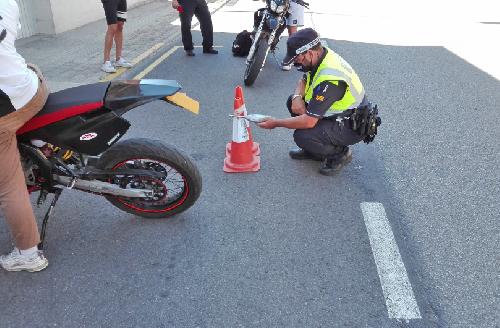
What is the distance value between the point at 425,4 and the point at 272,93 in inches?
415

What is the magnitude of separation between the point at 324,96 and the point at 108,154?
169 centimetres

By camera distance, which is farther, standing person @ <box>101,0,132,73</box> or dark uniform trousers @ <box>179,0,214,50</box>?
dark uniform trousers @ <box>179,0,214,50</box>

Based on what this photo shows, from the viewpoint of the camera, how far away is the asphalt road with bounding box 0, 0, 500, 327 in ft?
8.37

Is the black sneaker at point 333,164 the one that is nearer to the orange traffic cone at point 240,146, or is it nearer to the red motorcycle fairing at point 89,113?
the orange traffic cone at point 240,146

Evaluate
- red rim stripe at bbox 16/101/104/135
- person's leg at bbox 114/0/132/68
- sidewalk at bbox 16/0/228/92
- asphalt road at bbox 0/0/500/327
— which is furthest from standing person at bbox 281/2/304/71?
red rim stripe at bbox 16/101/104/135

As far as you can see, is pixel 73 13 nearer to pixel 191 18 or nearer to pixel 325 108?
pixel 191 18

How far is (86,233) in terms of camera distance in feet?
10.4

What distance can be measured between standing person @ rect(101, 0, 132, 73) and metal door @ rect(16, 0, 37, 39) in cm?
288

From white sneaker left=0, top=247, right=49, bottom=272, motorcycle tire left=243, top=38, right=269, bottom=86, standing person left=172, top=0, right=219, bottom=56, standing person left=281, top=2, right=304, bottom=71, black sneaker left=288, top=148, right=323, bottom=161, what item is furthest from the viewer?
standing person left=172, top=0, right=219, bottom=56

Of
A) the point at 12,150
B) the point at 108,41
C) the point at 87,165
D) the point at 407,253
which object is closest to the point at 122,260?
the point at 87,165

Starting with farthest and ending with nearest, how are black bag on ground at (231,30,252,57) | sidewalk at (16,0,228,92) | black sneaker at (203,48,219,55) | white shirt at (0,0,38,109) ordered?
black sneaker at (203,48,219,55)
black bag on ground at (231,30,252,57)
sidewalk at (16,0,228,92)
white shirt at (0,0,38,109)

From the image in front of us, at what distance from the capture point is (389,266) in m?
2.91

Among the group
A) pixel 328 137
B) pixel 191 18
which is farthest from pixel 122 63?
pixel 328 137

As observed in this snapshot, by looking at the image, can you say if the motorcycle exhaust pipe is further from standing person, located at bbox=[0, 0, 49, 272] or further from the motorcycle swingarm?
standing person, located at bbox=[0, 0, 49, 272]
